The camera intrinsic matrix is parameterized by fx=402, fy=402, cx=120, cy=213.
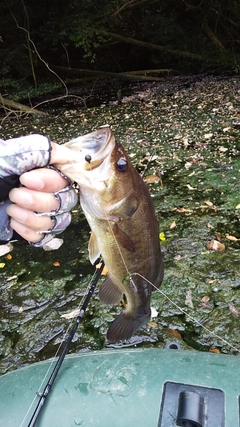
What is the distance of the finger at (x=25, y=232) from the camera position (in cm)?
173

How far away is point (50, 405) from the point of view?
1.80 meters

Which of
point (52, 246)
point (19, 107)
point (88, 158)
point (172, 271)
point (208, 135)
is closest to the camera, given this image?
point (88, 158)

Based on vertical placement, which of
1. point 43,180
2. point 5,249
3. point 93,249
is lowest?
point 5,249

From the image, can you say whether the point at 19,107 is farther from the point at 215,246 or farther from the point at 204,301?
the point at 204,301

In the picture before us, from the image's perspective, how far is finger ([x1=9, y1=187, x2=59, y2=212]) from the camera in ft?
5.21

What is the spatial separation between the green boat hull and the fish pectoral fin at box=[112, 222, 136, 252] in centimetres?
56

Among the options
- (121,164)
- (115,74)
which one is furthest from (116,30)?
(121,164)

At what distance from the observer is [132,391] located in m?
1.81

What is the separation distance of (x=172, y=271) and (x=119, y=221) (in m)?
1.78

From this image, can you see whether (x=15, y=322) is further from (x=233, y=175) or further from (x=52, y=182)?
(x=233, y=175)

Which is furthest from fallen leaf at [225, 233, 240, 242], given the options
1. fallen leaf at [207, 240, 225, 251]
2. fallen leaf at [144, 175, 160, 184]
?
fallen leaf at [144, 175, 160, 184]

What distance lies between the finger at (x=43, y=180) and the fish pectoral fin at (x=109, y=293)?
70 cm

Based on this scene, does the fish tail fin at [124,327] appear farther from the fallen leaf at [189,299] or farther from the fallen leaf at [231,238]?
the fallen leaf at [231,238]

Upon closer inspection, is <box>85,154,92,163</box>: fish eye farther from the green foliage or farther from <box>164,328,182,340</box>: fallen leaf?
the green foliage
